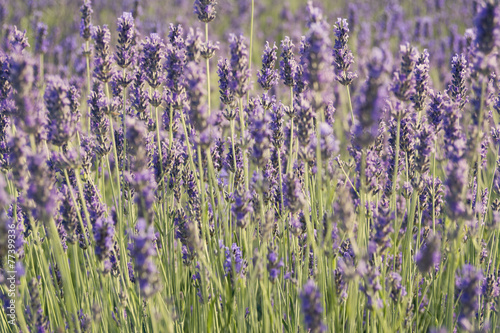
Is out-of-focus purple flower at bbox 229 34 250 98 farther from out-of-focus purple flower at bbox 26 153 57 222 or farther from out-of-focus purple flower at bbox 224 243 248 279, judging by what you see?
out-of-focus purple flower at bbox 26 153 57 222

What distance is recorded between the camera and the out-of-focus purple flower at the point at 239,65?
2.17 meters

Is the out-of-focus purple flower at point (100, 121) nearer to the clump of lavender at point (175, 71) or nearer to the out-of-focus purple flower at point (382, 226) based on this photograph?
the clump of lavender at point (175, 71)

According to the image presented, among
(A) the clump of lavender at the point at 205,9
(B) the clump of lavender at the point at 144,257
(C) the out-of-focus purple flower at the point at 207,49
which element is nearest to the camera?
(B) the clump of lavender at the point at 144,257

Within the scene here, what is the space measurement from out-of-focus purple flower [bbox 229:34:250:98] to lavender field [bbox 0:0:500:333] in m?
0.01

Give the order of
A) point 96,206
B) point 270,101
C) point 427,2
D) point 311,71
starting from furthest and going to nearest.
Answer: point 427,2
point 270,101
point 96,206
point 311,71

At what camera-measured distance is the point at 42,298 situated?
8.77ft

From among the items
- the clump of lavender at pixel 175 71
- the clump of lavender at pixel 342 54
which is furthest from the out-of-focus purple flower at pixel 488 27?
the clump of lavender at pixel 175 71

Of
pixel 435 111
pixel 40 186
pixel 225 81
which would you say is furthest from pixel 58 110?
pixel 435 111

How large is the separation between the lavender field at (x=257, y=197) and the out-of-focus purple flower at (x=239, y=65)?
0.03 feet

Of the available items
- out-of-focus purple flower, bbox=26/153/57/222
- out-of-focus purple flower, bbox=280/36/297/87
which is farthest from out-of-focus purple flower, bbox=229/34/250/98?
out-of-focus purple flower, bbox=26/153/57/222

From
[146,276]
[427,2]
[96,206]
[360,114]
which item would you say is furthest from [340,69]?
[427,2]

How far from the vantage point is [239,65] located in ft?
7.20

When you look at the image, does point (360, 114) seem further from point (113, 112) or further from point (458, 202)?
point (113, 112)

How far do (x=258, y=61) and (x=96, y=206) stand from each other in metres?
8.06
